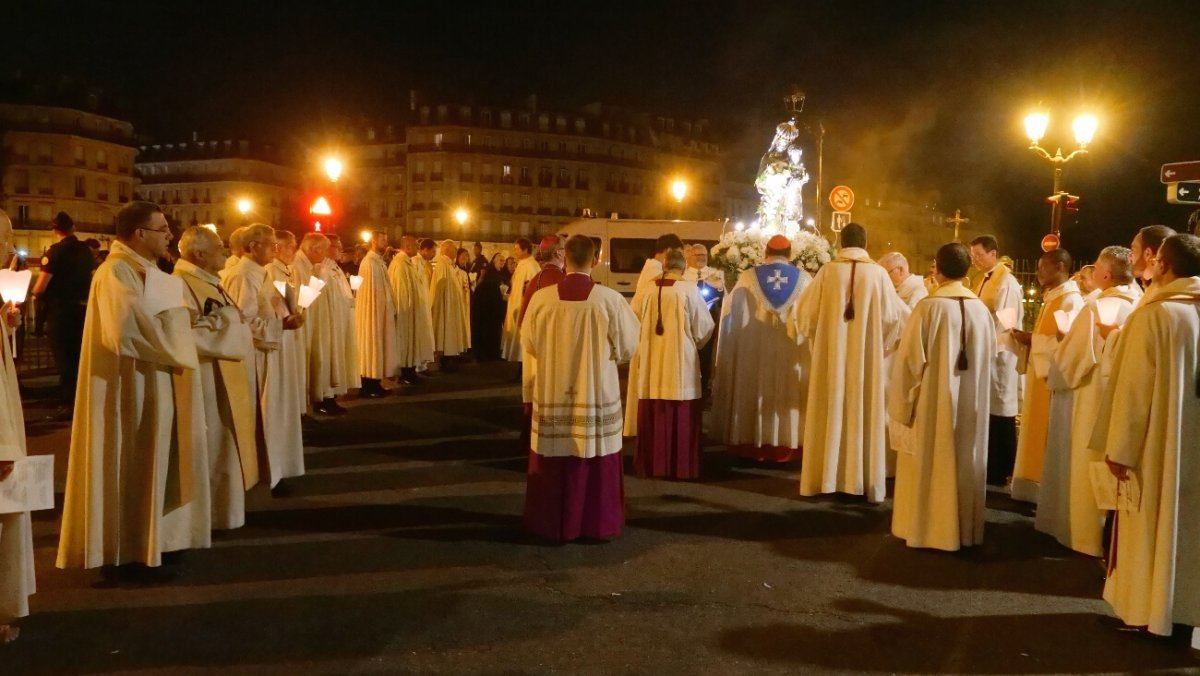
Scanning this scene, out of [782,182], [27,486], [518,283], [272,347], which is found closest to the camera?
[27,486]

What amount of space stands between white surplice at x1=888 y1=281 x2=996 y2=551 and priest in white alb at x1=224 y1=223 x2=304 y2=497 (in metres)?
4.46

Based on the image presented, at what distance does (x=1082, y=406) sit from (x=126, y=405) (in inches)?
239

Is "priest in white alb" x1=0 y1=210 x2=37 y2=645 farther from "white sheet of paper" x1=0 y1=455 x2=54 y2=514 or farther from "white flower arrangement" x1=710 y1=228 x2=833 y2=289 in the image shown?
"white flower arrangement" x1=710 y1=228 x2=833 y2=289

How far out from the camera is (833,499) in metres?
7.32

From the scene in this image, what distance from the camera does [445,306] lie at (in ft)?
52.0

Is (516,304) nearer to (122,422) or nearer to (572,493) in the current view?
(572,493)

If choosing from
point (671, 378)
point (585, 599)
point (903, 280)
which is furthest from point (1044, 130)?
point (585, 599)

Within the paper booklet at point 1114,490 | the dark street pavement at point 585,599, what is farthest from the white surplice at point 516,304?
the paper booklet at point 1114,490

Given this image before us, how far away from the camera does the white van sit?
21.1 m

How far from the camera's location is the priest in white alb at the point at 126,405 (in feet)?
16.0

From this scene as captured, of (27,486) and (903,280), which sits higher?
(903,280)

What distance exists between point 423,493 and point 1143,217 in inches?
1177

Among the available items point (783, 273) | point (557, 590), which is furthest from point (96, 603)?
point (783, 273)

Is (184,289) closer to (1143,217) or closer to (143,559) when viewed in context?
(143,559)
